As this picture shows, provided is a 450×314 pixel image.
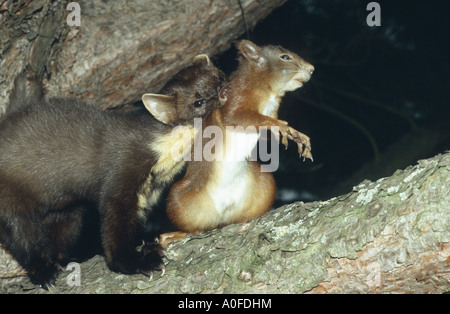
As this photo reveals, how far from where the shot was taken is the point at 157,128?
158 inches

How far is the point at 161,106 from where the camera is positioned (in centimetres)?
389

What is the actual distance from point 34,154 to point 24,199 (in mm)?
327

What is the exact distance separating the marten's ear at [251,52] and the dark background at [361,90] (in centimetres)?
105

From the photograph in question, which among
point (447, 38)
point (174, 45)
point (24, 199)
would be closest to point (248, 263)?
point (24, 199)

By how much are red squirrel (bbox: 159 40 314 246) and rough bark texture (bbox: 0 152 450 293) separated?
0.42 m

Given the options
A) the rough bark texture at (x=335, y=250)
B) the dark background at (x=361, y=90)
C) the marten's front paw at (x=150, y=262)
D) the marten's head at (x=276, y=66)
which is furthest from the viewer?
the dark background at (x=361, y=90)

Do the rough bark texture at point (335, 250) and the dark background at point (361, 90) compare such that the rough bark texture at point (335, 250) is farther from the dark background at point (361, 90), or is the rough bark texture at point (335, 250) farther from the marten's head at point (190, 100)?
the dark background at point (361, 90)

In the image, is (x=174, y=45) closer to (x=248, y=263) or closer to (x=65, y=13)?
(x=65, y=13)

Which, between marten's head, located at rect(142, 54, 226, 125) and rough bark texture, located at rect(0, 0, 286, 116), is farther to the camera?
rough bark texture, located at rect(0, 0, 286, 116)

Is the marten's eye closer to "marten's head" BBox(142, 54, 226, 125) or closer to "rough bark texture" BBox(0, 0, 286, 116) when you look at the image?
"marten's head" BBox(142, 54, 226, 125)

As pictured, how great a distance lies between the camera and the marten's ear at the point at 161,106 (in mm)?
3846

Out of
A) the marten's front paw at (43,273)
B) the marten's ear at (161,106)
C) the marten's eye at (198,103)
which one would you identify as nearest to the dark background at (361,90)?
the marten's eye at (198,103)

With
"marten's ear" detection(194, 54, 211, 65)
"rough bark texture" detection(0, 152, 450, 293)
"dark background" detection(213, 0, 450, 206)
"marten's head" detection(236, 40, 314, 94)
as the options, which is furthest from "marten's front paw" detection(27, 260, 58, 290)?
"dark background" detection(213, 0, 450, 206)

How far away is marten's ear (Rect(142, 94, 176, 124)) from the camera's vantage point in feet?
12.6
